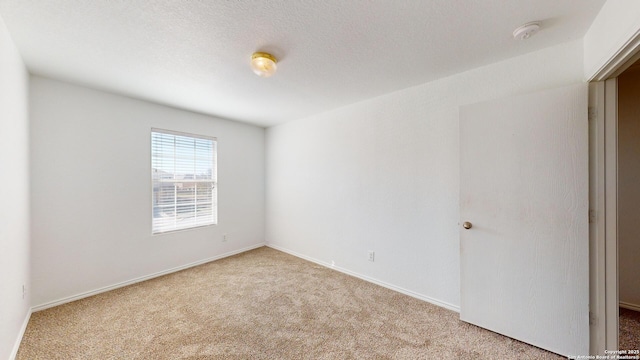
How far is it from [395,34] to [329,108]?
1716mm

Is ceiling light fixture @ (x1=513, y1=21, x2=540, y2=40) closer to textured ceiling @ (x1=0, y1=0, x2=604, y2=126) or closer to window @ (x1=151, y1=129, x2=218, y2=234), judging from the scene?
textured ceiling @ (x1=0, y1=0, x2=604, y2=126)

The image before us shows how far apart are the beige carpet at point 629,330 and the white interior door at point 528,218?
527 mm

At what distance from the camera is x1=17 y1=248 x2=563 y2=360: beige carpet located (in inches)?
67.1

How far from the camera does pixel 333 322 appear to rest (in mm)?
2061

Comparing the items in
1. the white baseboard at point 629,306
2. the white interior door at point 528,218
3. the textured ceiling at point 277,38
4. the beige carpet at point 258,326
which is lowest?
the beige carpet at point 258,326

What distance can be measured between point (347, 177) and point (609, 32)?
2413 millimetres

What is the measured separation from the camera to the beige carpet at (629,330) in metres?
1.72

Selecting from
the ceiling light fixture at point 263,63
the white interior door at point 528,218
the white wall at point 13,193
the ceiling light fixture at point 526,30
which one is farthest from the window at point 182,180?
the ceiling light fixture at point 526,30

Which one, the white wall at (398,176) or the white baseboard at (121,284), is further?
the white baseboard at (121,284)

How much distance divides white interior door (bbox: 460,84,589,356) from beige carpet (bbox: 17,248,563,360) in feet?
0.84

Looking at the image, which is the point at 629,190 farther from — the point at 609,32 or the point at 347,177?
the point at 347,177

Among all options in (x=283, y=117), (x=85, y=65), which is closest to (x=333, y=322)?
(x=283, y=117)

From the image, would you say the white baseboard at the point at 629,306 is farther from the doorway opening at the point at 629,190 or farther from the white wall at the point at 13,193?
the white wall at the point at 13,193

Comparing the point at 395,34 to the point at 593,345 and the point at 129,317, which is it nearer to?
the point at 593,345
